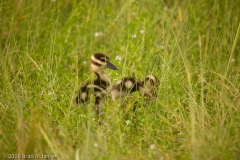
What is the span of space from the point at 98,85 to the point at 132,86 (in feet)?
1.07

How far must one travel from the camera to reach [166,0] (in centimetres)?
572

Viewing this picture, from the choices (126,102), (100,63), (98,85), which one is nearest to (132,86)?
(126,102)

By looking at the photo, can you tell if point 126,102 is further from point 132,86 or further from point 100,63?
point 100,63

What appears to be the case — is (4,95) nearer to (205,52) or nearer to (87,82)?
(87,82)

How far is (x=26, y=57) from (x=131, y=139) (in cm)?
117

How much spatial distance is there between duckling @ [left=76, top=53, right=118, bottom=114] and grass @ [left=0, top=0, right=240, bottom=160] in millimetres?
85

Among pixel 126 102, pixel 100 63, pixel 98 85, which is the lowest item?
pixel 126 102

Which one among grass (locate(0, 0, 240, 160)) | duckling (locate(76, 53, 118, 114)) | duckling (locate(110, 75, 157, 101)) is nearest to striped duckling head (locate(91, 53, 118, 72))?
duckling (locate(76, 53, 118, 114))

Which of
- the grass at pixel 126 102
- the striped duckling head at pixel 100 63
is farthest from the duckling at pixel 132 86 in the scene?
the striped duckling head at pixel 100 63

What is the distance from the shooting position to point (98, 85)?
369cm

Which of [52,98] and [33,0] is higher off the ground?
[33,0]

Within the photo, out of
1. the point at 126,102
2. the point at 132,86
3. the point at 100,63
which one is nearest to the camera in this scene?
the point at 132,86

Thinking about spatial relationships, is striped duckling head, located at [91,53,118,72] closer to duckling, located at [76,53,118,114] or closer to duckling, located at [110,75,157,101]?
duckling, located at [76,53,118,114]

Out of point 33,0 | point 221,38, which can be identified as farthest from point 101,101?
point 33,0
